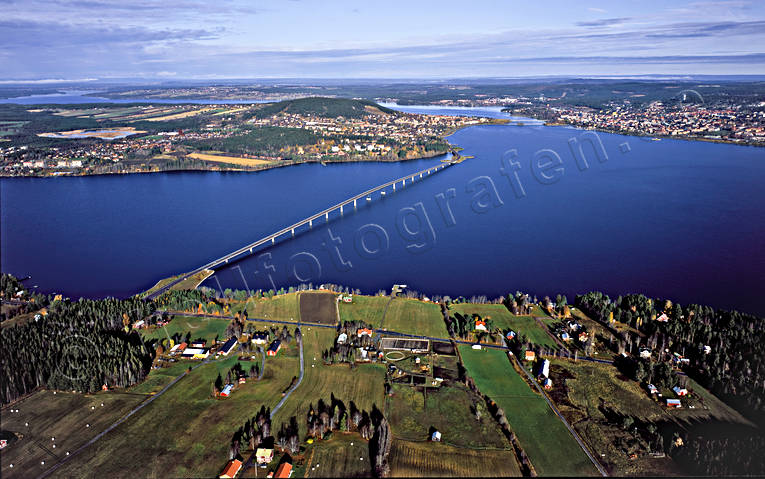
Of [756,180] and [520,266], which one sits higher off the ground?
[756,180]

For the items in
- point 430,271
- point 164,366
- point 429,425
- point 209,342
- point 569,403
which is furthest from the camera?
point 430,271

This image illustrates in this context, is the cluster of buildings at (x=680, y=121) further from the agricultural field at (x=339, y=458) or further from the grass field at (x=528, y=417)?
the agricultural field at (x=339, y=458)

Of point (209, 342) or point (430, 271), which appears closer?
point (209, 342)

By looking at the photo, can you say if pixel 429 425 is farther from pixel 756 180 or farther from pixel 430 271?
pixel 756 180

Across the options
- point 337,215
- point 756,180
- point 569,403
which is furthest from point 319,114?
point 569,403

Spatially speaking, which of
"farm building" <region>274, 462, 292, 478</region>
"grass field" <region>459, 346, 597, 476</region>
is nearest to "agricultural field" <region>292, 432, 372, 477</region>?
"farm building" <region>274, 462, 292, 478</region>

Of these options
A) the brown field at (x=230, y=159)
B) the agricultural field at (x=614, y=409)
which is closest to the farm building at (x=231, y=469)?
the agricultural field at (x=614, y=409)

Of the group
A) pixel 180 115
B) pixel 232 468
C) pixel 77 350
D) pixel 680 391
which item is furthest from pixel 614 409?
pixel 180 115
